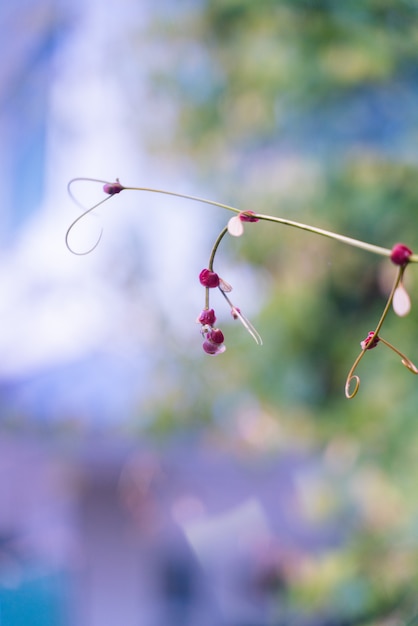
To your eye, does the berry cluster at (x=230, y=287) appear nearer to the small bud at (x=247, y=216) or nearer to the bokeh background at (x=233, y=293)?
the small bud at (x=247, y=216)

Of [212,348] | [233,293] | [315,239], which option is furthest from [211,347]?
[315,239]

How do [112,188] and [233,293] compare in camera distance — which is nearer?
[112,188]

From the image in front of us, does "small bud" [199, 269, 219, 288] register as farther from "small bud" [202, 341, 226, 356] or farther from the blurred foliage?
the blurred foliage

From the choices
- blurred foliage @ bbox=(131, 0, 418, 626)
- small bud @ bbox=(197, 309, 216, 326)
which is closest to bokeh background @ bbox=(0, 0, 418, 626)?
blurred foliage @ bbox=(131, 0, 418, 626)

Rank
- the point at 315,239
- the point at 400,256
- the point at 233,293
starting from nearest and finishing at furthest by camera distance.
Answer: the point at 400,256, the point at 233,293, the point at 315,239

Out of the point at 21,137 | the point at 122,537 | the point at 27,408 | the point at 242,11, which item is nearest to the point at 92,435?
the point at 27,408

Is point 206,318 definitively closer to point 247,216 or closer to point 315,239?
point 247,216

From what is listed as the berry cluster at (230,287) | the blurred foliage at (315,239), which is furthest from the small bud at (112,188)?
the blurred foliage at (315,239)
